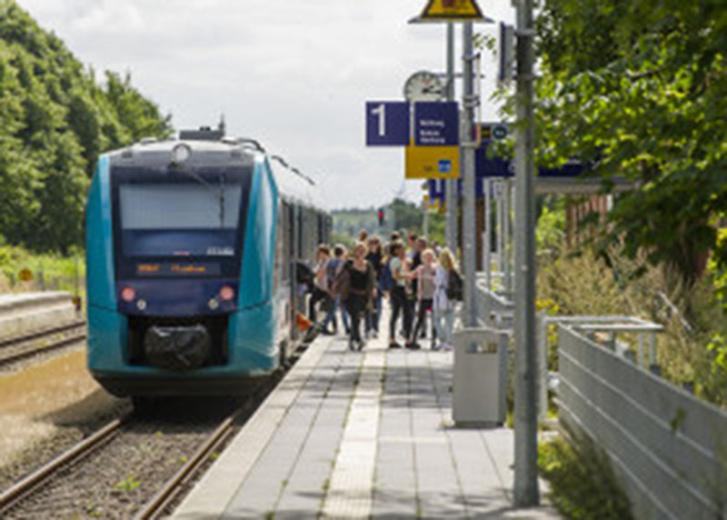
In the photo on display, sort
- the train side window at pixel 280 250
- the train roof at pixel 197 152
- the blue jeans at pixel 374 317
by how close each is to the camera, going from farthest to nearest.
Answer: the blue jeans at pixel 374 317
the train side window at pixel 280 250
the train roof at pixel 197 152

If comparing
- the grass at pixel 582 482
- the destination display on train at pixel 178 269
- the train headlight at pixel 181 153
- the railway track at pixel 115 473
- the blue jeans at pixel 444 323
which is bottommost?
the railway track at pixel 115 473

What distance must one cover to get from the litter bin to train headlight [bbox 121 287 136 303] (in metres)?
3.64

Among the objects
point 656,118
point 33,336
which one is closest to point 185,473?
point 656,118

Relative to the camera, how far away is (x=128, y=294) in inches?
697

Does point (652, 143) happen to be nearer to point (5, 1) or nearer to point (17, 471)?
point (17, 471)

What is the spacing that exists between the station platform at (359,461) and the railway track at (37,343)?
8101 mm

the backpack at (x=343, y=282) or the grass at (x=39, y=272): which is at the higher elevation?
the backpack at (x=343, y=282)

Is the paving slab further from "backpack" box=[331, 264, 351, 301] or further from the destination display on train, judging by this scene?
"backpack" box=[331, 264, 351, 301]

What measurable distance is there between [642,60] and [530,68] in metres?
0.89

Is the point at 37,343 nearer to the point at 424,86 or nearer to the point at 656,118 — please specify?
the point at 424,86

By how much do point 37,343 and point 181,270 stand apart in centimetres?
1454

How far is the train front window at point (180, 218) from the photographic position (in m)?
18.0

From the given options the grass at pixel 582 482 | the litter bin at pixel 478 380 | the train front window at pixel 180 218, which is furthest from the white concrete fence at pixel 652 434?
the train front window at pixel 180 218

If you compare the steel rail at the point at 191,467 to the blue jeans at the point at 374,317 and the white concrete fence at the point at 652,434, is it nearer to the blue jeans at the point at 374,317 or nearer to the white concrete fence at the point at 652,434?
the white concrete fence at the point at 652,434
